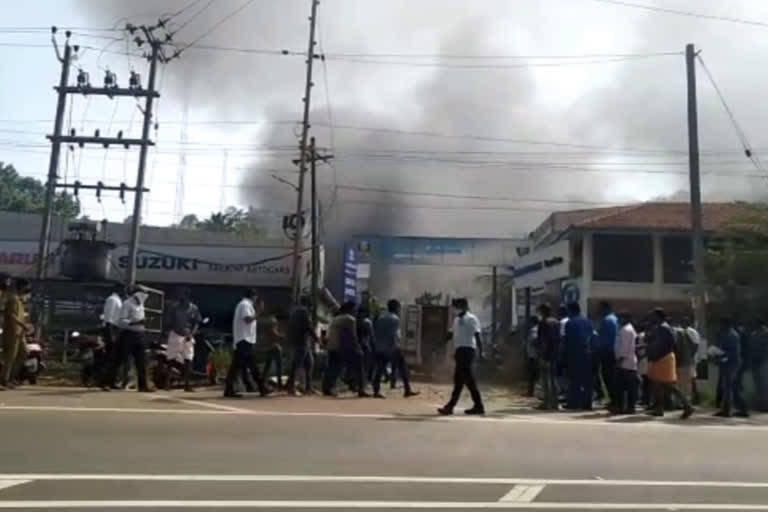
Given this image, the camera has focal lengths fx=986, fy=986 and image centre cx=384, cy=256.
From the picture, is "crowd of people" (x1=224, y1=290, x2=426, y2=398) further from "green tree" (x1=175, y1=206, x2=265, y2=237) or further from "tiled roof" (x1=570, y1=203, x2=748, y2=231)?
"green tree" (x1=175, y1=206, x2=265, y2=237)

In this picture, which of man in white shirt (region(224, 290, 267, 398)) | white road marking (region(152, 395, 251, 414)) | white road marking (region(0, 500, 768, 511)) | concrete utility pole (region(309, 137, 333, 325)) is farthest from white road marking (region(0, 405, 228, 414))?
concrete utility pole (region(309, 137, 333, 325))

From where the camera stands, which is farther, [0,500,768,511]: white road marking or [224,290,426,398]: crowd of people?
[224,290,426,398]: crowd of people

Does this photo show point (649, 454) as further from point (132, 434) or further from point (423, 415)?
point (132, 434)

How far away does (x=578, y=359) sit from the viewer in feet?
51.6

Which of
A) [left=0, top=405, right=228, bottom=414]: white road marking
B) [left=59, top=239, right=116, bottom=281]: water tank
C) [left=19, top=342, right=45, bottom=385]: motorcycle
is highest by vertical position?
[left=59, top=239, right=116, bottom=281]: water tank

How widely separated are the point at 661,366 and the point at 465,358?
3323mm

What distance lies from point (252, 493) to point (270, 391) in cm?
879

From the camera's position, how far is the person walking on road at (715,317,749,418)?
15.7m

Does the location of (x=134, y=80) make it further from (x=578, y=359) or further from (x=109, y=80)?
(x=578, y=359)

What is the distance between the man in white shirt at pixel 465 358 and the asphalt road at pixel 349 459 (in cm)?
44

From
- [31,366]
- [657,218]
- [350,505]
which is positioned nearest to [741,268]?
[657,218]

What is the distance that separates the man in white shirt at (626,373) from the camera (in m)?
15.5

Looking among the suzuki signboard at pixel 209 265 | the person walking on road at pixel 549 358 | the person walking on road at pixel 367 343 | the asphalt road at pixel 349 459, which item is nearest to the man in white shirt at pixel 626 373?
the person walking on road at pixel 549 358

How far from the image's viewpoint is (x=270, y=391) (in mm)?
16562
